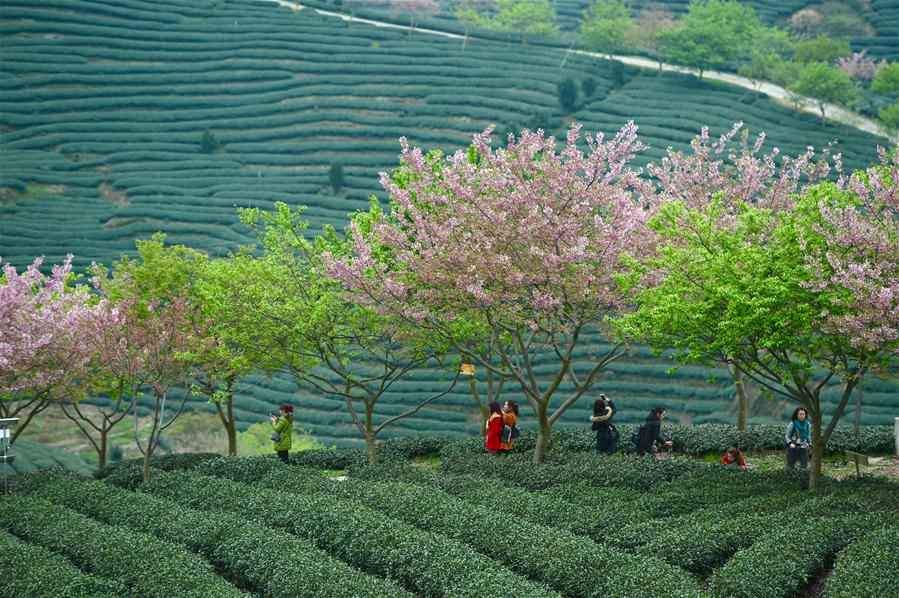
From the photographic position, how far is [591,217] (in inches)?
795

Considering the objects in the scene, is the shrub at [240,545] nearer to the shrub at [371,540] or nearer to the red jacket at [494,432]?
the shrub at [371,540]

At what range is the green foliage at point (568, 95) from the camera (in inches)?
2881

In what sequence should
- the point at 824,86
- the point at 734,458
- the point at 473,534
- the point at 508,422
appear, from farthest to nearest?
the point at 824,86, the point at 508,422, the point at 734,458, the point at 473,534

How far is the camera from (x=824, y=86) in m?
67.7

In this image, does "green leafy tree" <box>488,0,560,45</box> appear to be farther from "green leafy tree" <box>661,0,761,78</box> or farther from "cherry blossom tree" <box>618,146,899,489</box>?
"cherry blossom tree" <box>618,146,899,489</box>

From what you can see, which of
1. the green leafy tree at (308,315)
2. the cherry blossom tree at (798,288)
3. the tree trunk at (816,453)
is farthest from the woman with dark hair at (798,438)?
the green leafy tree at (308,315)

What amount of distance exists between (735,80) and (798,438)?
65.2 metres

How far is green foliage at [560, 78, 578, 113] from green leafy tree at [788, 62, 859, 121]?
15869mm

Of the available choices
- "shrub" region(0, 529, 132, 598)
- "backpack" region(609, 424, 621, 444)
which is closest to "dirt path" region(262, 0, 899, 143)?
"backpack" region(609, 424, 621, 444)

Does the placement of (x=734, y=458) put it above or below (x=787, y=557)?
below

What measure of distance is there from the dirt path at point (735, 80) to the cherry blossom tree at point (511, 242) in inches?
1694

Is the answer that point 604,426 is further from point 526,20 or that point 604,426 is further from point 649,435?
point 526,20

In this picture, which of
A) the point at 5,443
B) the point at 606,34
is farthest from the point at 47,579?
the point at 606,34

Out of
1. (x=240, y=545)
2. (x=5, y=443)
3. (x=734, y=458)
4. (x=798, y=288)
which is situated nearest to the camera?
(x=240, y=545)
